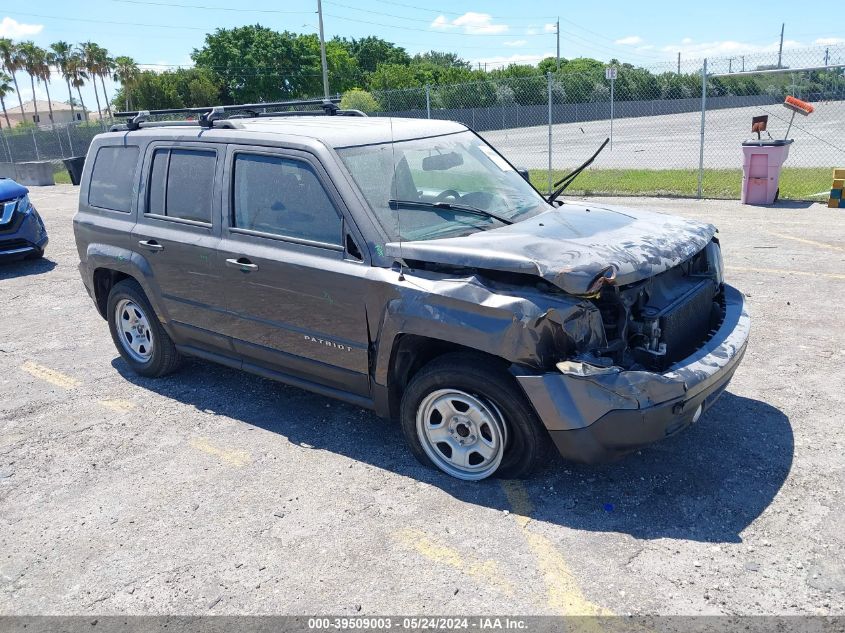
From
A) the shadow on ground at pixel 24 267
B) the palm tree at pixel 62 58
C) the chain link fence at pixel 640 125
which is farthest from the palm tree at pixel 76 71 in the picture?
the shadow on ground at pixel 24 267

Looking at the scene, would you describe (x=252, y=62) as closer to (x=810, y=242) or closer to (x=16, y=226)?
(x=16, y=226)

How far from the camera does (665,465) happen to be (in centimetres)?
411

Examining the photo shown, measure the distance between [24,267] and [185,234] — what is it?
6944 millimetres

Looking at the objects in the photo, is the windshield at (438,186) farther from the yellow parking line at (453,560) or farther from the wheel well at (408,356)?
the yellow parking line at (453,560)

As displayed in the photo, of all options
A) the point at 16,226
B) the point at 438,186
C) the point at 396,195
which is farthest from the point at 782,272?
the point at 16,226

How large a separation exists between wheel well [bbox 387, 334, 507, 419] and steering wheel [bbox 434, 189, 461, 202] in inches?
37.7

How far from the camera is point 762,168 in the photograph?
1149 centimetres

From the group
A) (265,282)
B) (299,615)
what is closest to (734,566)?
(299,615)

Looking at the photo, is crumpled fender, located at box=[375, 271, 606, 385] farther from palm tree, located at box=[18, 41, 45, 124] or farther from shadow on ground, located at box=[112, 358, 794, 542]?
palm tree, located at box=[18, 41, 45, 124]

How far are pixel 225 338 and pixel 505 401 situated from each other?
2.23 m

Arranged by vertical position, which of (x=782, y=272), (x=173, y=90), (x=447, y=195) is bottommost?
(x=782, y=272)

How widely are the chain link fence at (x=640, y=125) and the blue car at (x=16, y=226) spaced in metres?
8.32

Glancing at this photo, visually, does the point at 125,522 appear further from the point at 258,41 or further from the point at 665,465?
the point at 258,41

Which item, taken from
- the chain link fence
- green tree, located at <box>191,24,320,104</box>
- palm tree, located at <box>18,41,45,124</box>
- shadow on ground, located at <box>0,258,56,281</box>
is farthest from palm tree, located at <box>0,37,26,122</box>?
shadow on ground, located at <box>0,258,56,281</box>
